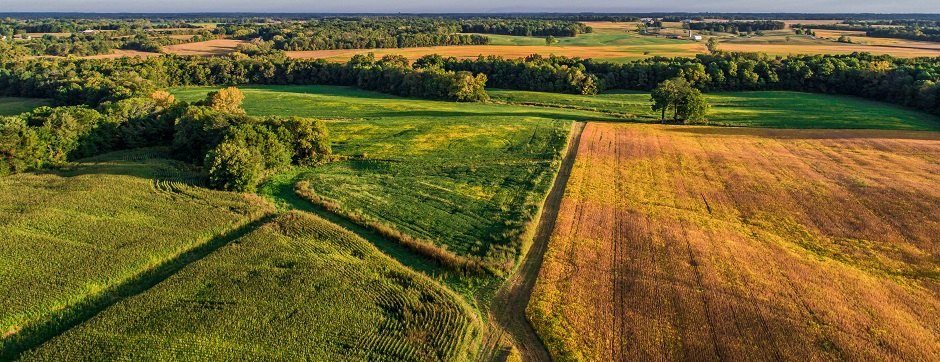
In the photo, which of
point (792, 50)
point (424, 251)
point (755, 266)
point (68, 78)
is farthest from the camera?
point (792, 50)

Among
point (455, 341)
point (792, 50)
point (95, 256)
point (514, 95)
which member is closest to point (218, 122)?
point (95, 256)

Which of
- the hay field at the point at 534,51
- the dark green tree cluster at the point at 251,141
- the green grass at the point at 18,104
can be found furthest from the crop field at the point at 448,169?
the hay field at the point at 534,51

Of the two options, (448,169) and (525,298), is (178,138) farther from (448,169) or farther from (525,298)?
(525,298)

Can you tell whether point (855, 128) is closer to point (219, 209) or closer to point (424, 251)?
point (424, 251)

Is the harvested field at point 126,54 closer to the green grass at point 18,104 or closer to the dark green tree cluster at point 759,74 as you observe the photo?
the green grass at point 18,104

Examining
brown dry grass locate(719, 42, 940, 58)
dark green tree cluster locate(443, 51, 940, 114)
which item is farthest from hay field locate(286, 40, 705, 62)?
dark green tree cluster locate(443, 51, 940, 114)

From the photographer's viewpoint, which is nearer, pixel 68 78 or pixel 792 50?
pixel 68 78
